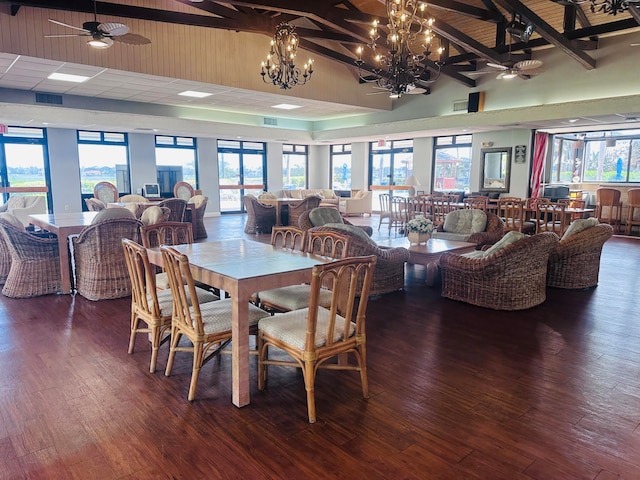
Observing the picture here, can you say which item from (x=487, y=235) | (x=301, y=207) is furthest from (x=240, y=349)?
(x=301, y=207)

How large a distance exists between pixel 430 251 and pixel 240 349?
3157 mm

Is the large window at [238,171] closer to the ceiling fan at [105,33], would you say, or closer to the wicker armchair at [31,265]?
the ceiling fan at [105,33]

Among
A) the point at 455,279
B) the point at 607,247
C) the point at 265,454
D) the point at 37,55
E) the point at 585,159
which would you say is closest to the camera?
the point at 265,454

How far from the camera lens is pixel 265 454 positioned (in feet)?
6.92

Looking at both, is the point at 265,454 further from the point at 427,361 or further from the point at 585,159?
the point at 585,159

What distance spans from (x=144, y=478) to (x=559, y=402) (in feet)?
7.74

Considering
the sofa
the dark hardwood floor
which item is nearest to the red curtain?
the dark hardwood floor

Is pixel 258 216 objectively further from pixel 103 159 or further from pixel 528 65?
pixel 528 65

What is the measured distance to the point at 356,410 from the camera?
251 centimetres

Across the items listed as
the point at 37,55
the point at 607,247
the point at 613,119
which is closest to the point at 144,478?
the point at 37,55

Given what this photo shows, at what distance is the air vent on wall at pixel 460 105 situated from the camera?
37.9 feet

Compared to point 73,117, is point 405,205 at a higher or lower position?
lower

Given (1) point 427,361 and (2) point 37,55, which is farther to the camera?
(2) point 37,55

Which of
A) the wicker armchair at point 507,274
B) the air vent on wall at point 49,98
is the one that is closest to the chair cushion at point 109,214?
the wicker armchair at point 507,274
